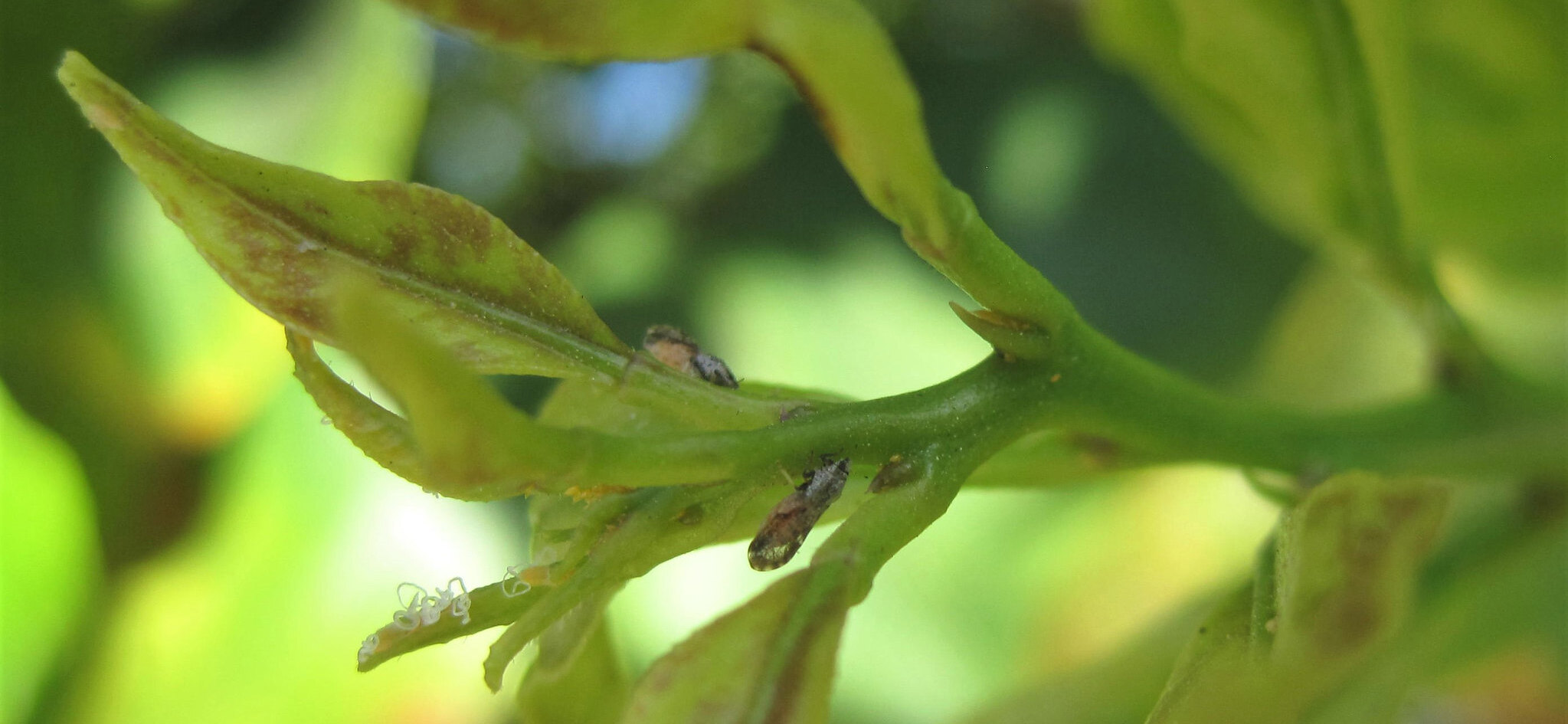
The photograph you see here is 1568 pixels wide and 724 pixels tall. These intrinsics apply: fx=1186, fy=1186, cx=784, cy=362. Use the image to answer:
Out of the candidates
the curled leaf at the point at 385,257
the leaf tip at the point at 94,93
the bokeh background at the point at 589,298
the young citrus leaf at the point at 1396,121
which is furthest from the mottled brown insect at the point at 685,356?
the bokeh background at the point at 589,298

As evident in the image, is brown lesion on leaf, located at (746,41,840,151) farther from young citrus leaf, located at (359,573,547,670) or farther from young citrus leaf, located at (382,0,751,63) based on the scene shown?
young citrus leaf, located at (359,573,547,670)

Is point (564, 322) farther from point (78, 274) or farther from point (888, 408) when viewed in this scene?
point (78, 274)

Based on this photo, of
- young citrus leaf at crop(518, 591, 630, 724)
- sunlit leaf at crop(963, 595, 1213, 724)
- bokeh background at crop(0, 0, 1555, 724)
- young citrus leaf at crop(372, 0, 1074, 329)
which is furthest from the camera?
bokeh background at crop(0, 0, 1555, 724)

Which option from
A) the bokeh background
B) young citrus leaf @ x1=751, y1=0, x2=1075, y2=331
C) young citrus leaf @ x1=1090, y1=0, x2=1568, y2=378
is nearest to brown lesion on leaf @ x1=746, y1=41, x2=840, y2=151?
young citrus leaf @ x1=751, y1=0, x2=1075, y2=331

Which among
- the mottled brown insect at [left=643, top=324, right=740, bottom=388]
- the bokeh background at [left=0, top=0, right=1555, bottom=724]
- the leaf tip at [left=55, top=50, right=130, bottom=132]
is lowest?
the mottled brown insect at [left=643, top=324, right=740, bottom=388]

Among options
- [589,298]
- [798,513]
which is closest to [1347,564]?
[798,513]

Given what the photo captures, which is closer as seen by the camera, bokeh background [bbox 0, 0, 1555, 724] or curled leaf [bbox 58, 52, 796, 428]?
curled leaf [bbox 58, 52, 796, 428]
